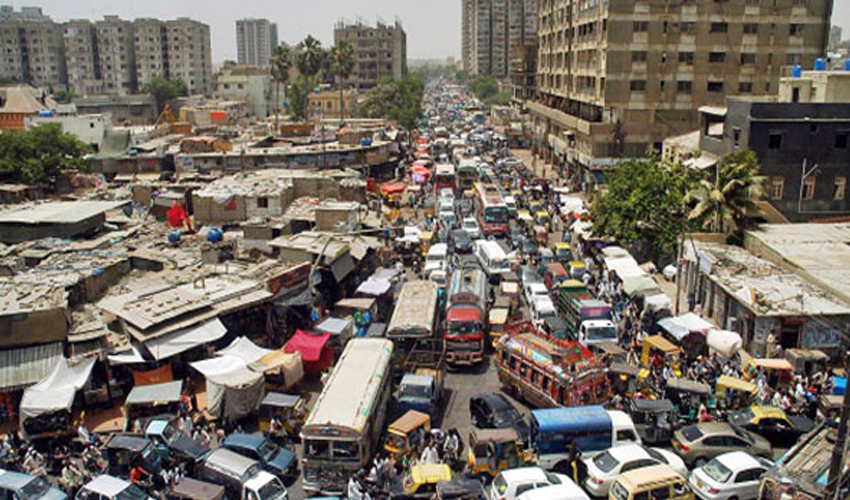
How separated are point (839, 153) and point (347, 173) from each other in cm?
3357

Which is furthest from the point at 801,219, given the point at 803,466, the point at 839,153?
the point at 803,466

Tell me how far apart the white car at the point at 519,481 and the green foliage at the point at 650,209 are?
2212 centimetres

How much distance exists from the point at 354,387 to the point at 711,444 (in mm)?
10506

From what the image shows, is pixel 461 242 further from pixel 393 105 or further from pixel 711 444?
pixel 393 105

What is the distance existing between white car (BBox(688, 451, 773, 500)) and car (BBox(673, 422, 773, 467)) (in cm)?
129

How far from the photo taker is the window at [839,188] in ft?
121

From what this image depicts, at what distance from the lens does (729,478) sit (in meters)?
18.2

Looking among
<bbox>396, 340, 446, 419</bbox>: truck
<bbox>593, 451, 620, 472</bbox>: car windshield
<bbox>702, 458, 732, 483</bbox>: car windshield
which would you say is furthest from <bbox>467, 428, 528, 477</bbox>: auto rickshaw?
<bbox>702, 458, 732, 483</bbox>: car windshield

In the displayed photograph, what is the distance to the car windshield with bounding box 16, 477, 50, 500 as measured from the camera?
18359 mm

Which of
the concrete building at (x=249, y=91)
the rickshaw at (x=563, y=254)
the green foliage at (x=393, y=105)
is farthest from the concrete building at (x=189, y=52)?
the rickshaw at (x=563, y=254)

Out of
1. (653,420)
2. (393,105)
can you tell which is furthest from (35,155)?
(393,105)

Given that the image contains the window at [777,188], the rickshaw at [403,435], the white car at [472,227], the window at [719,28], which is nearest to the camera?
the rickshaw at [403,435]

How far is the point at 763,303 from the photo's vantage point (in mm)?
27703

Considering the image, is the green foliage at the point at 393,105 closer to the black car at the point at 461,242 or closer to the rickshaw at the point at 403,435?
the black car at the point at 461,242
